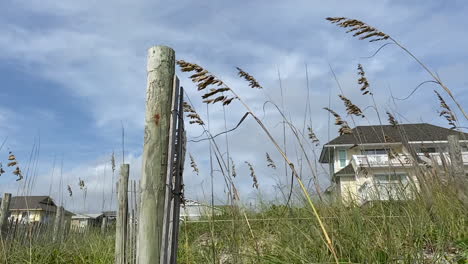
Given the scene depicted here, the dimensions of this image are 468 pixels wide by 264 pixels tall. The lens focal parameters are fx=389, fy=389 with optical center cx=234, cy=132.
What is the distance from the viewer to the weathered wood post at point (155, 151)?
2.27 metres

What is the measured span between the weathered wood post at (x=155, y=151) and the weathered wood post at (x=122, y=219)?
199cm

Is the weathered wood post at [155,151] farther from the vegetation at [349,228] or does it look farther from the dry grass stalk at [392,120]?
the dry grass stalk at [392,120]

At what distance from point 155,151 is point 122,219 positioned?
8.40 ft

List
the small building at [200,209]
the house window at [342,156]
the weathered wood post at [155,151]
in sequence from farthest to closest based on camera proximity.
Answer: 1. the house window at [342,156]
2. the small building at [200,209]
3. the weathered wood post at [155,151]

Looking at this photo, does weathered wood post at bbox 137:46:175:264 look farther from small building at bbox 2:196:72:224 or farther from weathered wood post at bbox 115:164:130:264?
small building at bbox 2:196:72:224

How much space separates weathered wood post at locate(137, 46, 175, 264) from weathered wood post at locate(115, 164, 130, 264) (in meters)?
1.99

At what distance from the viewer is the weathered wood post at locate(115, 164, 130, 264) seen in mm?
4098

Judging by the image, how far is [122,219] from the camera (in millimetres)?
4574

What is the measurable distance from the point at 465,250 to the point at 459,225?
56 centimetres

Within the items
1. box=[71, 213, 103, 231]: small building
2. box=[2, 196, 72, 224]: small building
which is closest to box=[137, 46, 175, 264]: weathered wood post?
box=[2, 196, 72, 224]: small building

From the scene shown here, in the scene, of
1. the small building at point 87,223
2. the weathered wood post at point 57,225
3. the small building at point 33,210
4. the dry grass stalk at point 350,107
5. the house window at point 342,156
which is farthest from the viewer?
the house window at point 342,156

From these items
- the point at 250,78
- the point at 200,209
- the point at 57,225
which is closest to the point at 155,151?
the point at 250,78

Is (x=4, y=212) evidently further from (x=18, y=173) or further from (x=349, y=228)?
(x=349, y=228)

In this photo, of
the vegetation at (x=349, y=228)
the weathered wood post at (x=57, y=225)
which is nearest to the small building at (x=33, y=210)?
the weathered wood post at (x=57, y=225)
